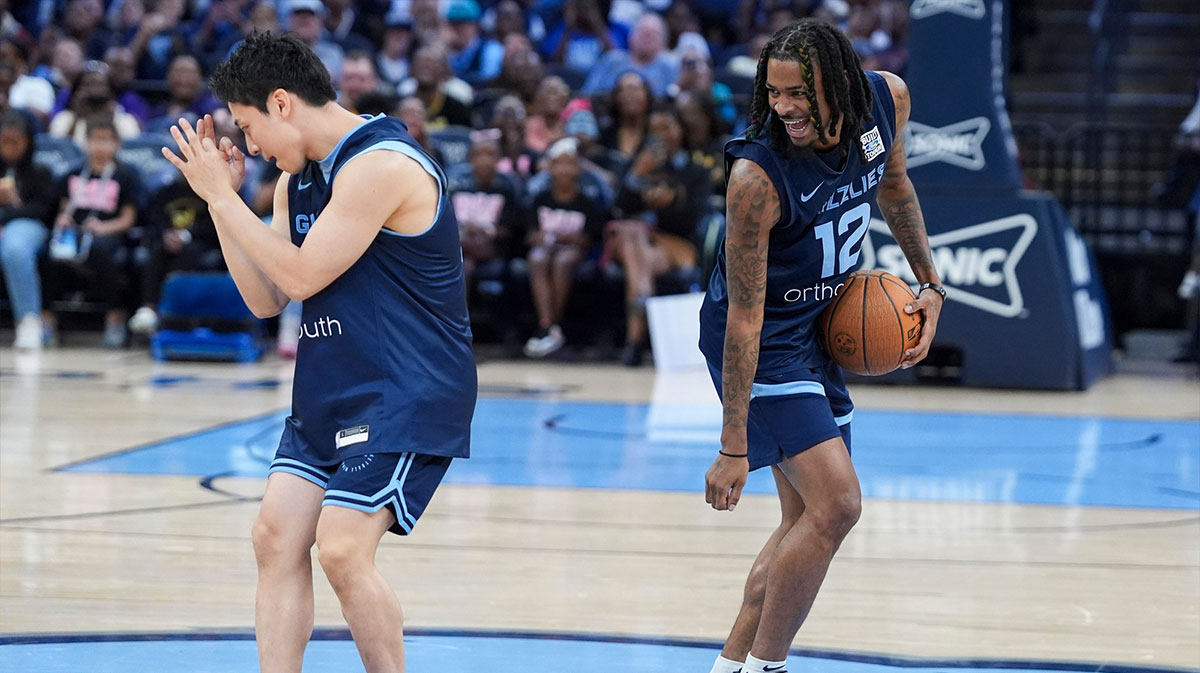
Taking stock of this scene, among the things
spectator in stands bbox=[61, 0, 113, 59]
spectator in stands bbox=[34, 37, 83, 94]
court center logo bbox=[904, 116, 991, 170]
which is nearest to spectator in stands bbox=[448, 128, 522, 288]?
court center logo bbox=[904, 116, 991, 170]

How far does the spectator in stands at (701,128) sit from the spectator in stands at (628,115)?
30cm

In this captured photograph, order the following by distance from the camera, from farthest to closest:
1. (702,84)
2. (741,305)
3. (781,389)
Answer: (702,84), (781,389), (741,305)

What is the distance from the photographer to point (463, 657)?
3795 millimetres

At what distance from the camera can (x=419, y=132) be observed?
10.4 meters

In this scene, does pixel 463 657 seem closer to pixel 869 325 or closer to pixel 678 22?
pixel 869 325

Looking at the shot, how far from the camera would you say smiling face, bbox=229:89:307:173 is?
298 cm

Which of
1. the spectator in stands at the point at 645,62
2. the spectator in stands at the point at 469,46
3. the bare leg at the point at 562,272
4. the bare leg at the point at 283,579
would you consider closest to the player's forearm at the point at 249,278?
the bare leg at the point at 283,579

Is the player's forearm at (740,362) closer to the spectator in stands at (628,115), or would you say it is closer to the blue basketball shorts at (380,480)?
the blue basketball shorts at (380,480)

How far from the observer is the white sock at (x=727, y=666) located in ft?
11.6

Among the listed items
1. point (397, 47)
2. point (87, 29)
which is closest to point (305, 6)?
point (397, 47)

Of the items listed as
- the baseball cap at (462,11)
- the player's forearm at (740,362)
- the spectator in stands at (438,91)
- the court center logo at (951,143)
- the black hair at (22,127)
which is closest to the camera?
the player's forearm at (740,362)

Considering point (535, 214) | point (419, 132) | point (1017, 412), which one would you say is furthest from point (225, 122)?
point (1017, 412)

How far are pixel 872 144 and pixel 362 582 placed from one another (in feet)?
4.89

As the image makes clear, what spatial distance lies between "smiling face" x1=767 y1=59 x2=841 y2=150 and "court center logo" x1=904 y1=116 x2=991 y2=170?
6.07 m
